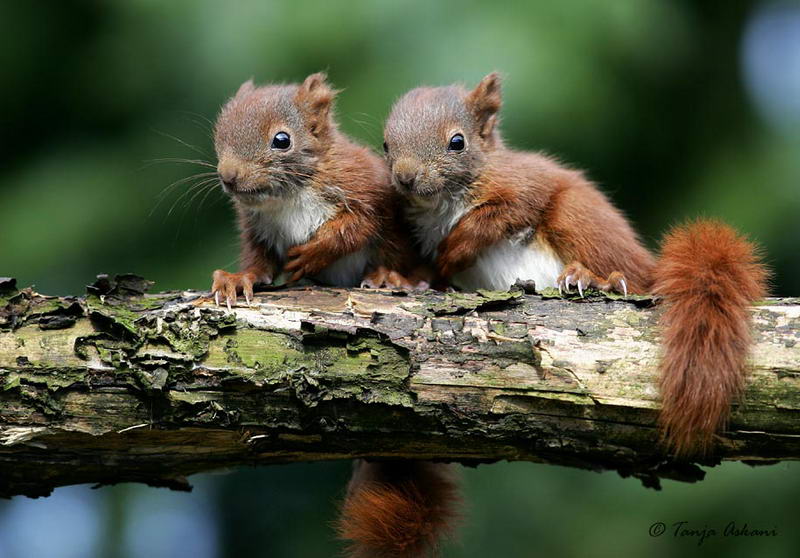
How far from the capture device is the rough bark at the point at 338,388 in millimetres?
2908

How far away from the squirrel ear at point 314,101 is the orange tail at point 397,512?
1.47 metres

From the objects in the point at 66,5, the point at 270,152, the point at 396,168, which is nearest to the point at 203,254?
the point at 270,152

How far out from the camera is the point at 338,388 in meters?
2.94

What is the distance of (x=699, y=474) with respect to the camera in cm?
312

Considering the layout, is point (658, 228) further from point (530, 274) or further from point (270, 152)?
point (270, 152)

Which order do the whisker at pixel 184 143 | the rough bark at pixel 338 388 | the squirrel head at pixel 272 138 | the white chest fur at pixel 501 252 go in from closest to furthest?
the rough bark at pixel 338 388, the squirrel head at pixel 272 138, the white chest fur at pixel 501 252, the whisker at pixel 184 143

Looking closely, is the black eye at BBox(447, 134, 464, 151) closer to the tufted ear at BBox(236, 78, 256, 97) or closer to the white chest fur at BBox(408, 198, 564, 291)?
the white chest fur at BBox(408, 198, 564, 291)

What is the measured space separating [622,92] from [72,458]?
10.1 ft

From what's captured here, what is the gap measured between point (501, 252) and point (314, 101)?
41.2 inches

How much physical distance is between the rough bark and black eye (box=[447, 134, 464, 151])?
3.37 feet

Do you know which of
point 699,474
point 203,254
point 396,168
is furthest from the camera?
point 203,254

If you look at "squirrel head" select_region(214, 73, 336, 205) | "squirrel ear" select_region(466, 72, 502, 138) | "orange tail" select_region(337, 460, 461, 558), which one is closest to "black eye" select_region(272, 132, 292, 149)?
"squirrel head" select_region(214, 73, 336, 205)

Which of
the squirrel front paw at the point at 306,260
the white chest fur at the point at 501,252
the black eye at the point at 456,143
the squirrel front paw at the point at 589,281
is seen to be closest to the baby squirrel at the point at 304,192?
the squirrel front paw at the point at 306,260

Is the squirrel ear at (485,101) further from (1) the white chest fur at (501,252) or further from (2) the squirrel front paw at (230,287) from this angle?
(2) the squirrel front paw at (230,287)
